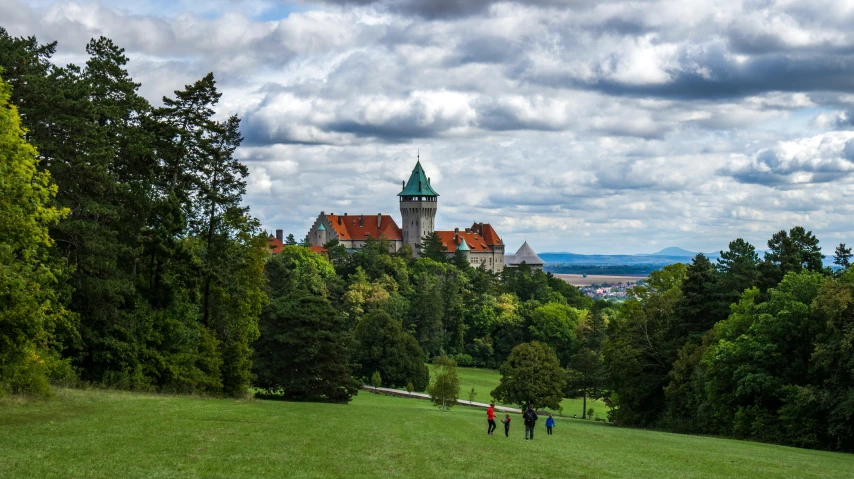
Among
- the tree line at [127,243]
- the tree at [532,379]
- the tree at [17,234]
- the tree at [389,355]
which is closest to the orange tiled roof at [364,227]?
the tree at [389,355]

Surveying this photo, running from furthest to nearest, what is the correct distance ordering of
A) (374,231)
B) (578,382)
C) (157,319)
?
(374,231)
(578,382)
(157,319)

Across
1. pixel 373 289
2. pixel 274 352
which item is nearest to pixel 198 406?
pixel 274 352

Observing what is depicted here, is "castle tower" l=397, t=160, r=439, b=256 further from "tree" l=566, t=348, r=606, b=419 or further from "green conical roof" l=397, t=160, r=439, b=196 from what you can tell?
"tree" l=566, t=348, r=606, b=419

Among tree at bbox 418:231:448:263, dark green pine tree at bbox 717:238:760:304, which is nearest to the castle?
tree at bbox 418:231:448:263

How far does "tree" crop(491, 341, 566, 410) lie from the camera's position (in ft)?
214

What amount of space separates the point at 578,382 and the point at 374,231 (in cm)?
9961

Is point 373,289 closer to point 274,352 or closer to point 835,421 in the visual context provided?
point 274,352

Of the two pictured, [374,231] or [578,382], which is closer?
[578,382]

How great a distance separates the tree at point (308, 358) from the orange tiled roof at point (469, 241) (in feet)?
410

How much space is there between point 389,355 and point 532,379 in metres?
25.7

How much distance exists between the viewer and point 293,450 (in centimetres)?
2119

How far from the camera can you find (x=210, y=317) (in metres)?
47.1

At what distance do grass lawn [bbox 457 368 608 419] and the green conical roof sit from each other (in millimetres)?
61102

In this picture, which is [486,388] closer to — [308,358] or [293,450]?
[308,358]
